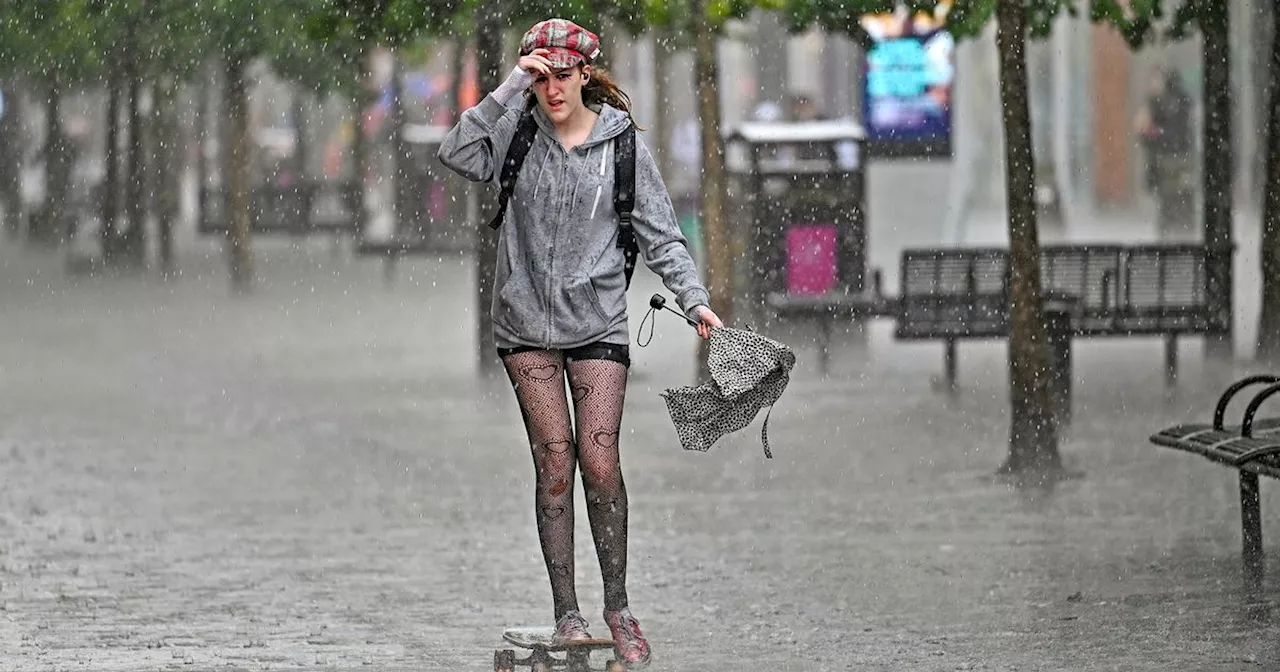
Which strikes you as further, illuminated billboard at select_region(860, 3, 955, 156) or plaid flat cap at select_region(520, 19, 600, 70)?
A: illuminated billboard at select_region(860, 3, 955, 156)

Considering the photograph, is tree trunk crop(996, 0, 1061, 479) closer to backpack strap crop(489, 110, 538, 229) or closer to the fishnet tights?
the fishnet tights

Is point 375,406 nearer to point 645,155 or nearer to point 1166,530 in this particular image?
point 1166,530

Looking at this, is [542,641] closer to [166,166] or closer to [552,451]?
[552,451]

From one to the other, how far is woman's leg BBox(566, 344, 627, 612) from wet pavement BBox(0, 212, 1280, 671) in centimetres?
52

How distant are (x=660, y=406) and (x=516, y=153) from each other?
791cm

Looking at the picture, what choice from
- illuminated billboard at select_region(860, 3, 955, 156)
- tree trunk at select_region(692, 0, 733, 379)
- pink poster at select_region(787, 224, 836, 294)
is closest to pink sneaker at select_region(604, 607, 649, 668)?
tree trunk at select_region(692, 0, 733, 379)

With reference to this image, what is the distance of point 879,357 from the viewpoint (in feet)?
57.0

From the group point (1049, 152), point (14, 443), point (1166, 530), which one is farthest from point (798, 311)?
point (1049, 152)

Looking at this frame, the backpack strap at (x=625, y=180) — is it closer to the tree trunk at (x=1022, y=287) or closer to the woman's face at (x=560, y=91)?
the woman's face at (x=560, y=91)

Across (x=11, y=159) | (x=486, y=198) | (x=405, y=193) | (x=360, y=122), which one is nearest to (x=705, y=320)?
(x=486, y=198)

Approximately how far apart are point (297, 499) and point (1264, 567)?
13.4 feet

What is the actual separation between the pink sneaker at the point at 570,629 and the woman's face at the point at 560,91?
1.23m

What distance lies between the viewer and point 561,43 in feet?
21.5

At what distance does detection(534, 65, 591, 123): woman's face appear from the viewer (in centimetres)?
658
